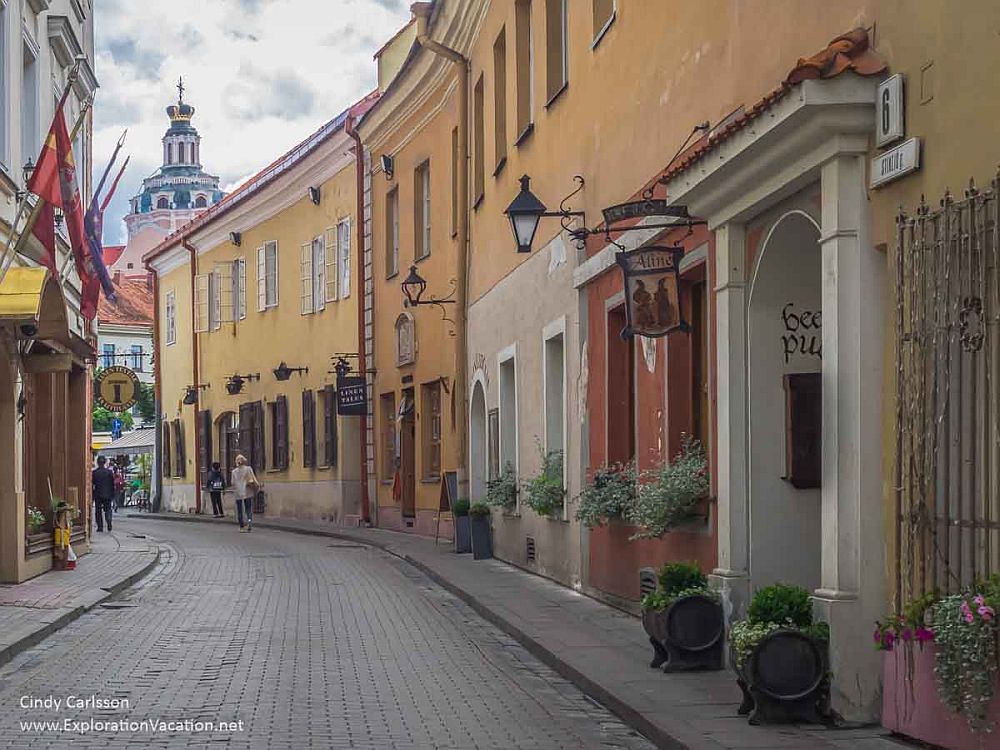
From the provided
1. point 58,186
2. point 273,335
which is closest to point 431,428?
point 273,335

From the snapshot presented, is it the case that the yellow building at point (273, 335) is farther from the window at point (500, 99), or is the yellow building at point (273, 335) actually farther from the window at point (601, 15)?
the window at point (601, 15)

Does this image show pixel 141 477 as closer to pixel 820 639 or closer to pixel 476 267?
pixel 476 267

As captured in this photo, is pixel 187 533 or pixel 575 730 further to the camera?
pixel 187 533

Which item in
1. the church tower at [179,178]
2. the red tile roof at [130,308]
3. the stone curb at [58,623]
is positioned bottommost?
the stone curb at [58,623]

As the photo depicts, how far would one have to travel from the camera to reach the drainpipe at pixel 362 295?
33325 mm

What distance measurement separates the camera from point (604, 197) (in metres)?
15.9

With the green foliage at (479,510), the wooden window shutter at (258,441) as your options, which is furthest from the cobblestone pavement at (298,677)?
the wooden window shutter at (258,441)

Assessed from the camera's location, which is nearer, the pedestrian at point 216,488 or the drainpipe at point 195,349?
the pedestrian at point 216,488

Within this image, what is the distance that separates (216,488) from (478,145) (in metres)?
18.5

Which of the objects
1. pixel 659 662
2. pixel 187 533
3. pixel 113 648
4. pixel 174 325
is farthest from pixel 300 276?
pixel 659 662

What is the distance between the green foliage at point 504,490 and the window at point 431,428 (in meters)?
6.78

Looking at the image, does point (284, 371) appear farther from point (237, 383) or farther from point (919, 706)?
point (919, 706)

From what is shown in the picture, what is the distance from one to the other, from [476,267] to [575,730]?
52.9ft

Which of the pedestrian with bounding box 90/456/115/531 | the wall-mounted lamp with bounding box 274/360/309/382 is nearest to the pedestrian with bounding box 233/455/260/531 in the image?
the pedestrian with bounding box 90/456/115/531
